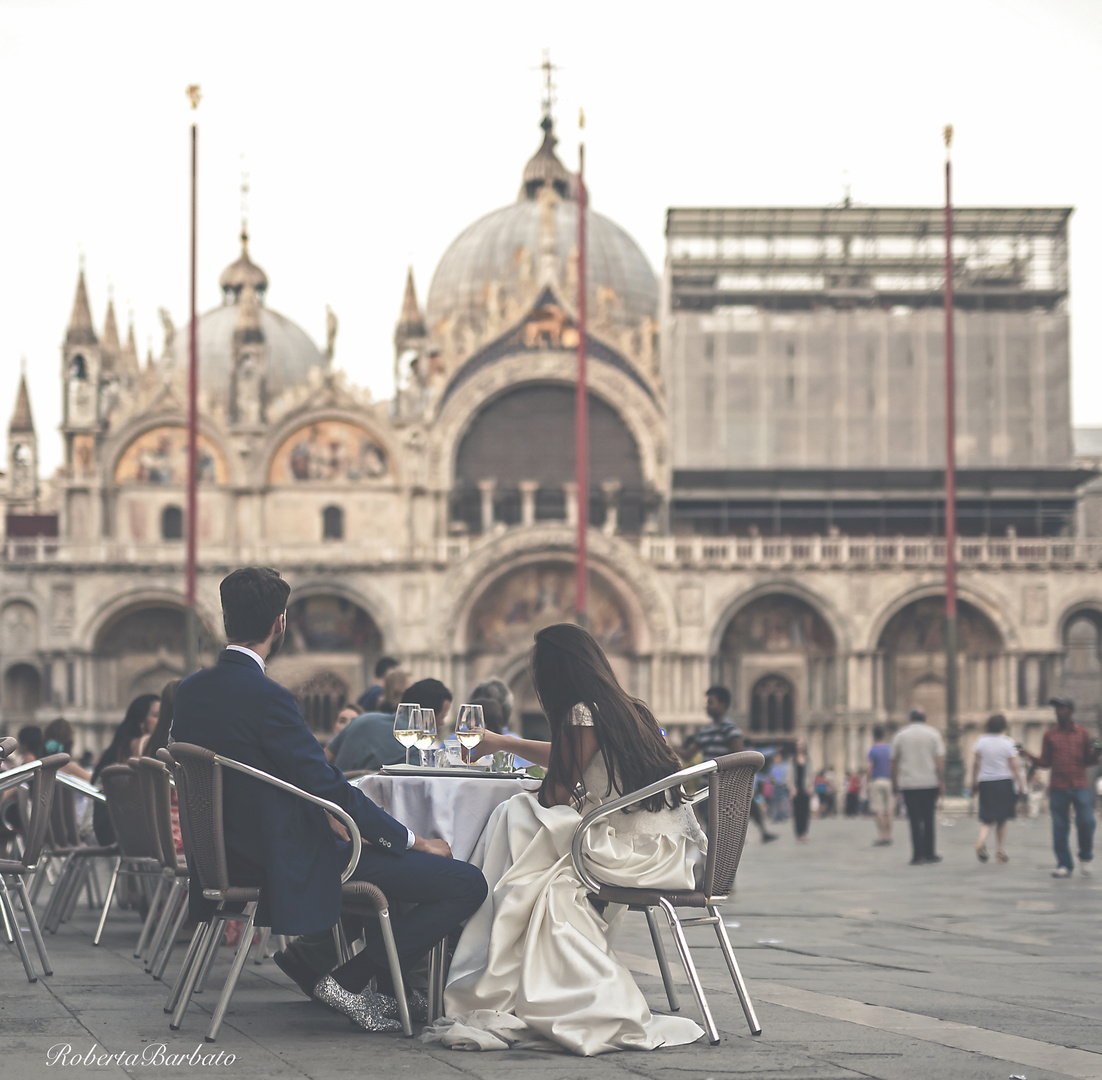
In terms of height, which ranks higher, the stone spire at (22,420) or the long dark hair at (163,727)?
the stone spire at (22,420)

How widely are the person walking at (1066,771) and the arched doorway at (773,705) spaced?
27.0 m

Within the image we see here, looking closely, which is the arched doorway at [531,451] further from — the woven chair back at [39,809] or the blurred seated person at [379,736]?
the woven chair back at [39,809]

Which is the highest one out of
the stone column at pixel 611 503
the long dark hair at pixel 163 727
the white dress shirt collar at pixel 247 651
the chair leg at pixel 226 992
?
the stone column at pixel 611 503

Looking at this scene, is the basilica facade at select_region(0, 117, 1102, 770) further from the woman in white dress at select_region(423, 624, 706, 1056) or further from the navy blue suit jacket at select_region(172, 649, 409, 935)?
the navy blue suit jacket at select_region(172, 649, 409, 935)

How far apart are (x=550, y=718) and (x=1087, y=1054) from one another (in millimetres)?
2116

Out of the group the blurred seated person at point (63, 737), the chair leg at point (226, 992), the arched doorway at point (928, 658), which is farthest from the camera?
the arched doorway at point (928, 658)

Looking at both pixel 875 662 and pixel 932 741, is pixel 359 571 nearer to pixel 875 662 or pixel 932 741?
pixel 875 662

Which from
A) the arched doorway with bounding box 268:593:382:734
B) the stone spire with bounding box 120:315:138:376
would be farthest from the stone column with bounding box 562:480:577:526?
the stone spire with bounding box 120:315:138:376

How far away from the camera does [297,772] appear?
5.47 m

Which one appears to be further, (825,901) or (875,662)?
(875,662)

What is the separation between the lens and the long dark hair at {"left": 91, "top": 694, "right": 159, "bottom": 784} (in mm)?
10078

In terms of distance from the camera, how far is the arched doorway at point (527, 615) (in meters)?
40.7

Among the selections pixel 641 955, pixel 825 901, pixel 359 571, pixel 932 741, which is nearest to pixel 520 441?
pixel 359 571

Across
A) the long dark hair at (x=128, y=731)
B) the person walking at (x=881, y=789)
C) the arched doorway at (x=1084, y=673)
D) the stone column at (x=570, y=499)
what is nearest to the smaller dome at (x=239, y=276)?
the stone column at (x=570, y=499)
